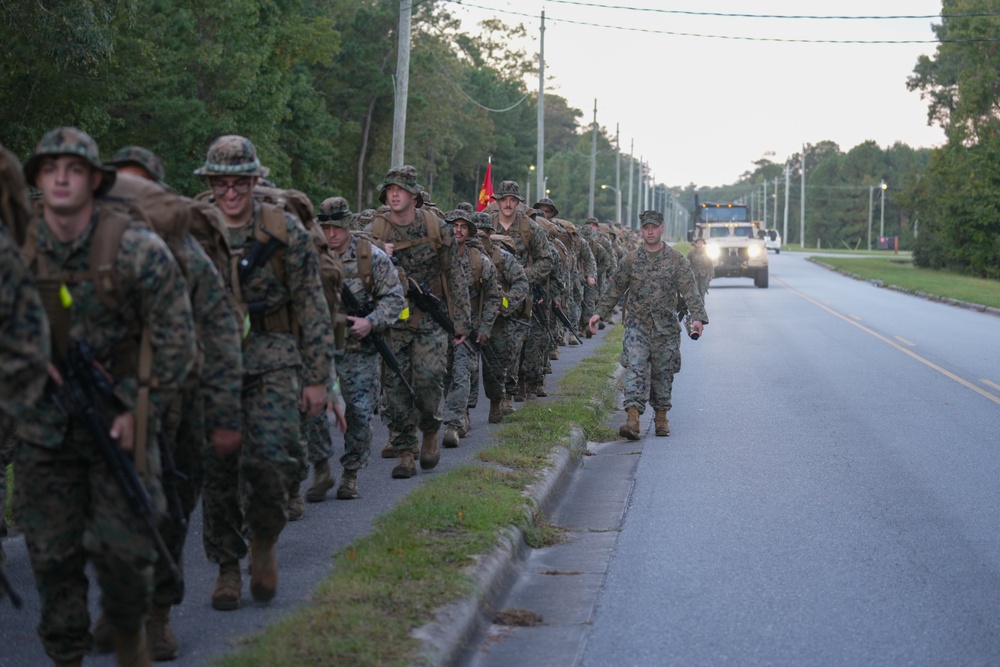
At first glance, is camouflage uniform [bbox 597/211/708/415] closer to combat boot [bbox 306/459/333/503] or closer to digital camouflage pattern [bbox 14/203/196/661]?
combat boot [bbox 306/459/333/503]

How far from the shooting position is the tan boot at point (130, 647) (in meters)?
4.72

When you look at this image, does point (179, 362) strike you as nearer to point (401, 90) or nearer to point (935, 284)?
point (401, 90)

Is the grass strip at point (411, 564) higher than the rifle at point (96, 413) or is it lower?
lower

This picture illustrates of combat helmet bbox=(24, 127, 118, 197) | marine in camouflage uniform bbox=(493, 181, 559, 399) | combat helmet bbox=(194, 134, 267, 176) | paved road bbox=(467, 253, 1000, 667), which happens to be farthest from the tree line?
combat helmet bbox=(24, 127, 118, 197)

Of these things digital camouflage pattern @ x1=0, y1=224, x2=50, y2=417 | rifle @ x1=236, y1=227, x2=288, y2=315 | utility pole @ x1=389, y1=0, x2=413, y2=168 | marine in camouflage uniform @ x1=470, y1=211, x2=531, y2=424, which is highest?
utility pole @ x1=389, y1=0, x2=413, y2=168

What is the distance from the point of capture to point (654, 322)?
40.2ft

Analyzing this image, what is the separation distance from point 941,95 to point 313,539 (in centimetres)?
7859

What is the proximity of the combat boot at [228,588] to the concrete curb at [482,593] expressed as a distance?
0.98 m

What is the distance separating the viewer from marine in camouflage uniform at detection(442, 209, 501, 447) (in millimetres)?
11328

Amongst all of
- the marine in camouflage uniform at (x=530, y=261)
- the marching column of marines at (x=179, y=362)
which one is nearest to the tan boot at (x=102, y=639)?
the marching column of marines at (x=179, y=362)

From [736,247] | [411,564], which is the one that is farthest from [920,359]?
[736,247]

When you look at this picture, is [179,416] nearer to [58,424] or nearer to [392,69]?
[58,424]

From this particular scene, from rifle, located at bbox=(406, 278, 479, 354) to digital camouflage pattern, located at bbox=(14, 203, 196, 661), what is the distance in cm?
502

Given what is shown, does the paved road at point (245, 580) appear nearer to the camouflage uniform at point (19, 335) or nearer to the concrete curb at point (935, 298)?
the camouflage uniform at point (19, 335)
